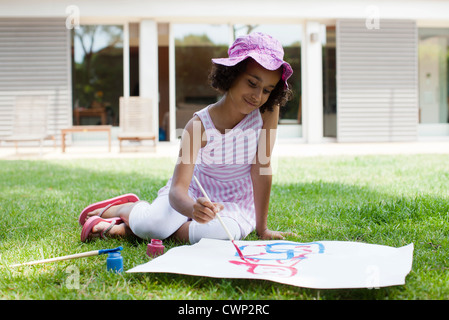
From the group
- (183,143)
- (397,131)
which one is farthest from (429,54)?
(183,143)

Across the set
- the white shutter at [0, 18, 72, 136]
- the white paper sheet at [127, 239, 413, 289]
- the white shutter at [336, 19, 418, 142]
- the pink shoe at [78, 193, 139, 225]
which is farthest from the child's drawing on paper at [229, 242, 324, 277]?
the white shutter at [336, 19, 418, 142]

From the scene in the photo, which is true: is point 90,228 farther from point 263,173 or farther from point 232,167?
point 263,173

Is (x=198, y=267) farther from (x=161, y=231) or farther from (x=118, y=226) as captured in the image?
(x=118, y=226)

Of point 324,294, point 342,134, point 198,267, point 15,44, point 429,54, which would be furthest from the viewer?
point 429,54

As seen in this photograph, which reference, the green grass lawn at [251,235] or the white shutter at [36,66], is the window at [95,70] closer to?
the white shutter at [36,66]

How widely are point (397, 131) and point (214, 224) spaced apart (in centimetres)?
924

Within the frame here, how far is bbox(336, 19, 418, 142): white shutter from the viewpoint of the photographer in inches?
412

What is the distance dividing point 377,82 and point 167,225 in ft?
30.3

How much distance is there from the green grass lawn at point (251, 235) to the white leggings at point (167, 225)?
0.07 metres

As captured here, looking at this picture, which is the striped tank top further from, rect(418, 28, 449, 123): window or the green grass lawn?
rect(418, 28, 449, 123): window

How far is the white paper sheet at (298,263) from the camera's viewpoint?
1533mm

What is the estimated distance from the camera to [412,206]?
282 centimetres

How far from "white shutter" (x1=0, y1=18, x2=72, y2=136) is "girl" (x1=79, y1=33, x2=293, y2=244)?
25.8ft

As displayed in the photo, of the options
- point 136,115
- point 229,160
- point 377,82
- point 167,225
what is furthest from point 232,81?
point 377,82
